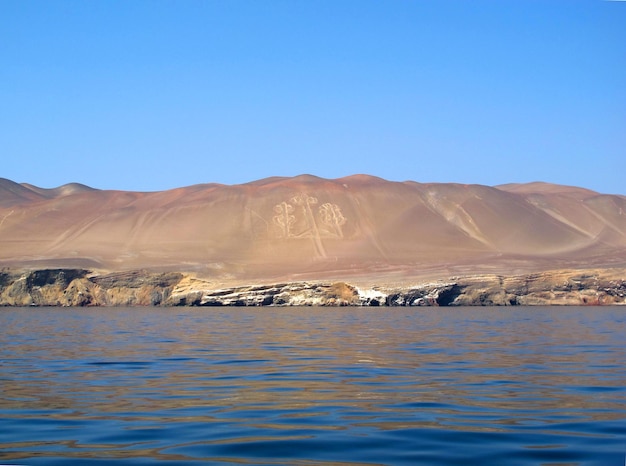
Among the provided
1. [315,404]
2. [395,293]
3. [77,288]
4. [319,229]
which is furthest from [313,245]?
[315,404]

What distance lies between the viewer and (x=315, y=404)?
11281mm

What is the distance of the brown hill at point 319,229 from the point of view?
94.7m

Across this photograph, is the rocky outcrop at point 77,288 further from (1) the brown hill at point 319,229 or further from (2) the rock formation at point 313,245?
(1) the brown hill at point 319,229

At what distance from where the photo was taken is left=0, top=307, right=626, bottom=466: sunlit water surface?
8312mm

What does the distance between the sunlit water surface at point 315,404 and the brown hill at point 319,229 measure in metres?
64.3

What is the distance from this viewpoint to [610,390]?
40.8 feet

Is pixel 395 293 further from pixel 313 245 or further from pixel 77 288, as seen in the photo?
pixel 313 245

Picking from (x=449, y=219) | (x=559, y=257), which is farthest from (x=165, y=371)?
(x=449, y=219)

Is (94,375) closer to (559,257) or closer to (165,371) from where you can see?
(165,371)

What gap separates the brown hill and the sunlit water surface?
64.3 metres

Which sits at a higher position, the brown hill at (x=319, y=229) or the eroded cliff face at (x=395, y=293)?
the brown hill at (x=319, y=229)

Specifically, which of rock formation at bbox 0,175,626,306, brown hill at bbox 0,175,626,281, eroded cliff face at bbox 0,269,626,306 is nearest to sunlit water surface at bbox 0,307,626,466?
eroded cliff face at bbox 0,269,626,306

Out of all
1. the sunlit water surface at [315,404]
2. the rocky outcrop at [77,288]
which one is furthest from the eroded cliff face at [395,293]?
the sunlit water surface at [315,404]

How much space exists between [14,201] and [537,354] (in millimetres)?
119534
